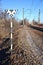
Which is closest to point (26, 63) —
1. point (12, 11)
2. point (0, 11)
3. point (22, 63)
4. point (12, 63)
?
point (22, 63)

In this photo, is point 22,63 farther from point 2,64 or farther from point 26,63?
point 2,64

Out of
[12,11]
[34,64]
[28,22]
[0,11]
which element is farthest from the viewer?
[28,22]

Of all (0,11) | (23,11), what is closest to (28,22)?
(23,11)

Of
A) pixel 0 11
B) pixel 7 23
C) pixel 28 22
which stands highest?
pixel 0 11

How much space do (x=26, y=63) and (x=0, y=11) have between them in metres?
27.4

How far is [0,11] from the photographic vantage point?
118 feet

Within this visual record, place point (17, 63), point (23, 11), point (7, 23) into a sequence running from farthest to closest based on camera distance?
1. point (23, 11)
2. point (7, 23)
3. point (17, 63)

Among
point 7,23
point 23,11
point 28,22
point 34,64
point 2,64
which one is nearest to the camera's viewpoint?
point 34,64

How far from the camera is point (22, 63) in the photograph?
31.4 ft

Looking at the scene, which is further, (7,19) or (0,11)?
(7,19)

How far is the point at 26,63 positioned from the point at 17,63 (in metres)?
0.61

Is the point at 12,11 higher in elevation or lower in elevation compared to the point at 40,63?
higher

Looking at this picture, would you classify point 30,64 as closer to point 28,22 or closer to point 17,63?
point 17,63

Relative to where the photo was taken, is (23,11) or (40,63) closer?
(40,63)
